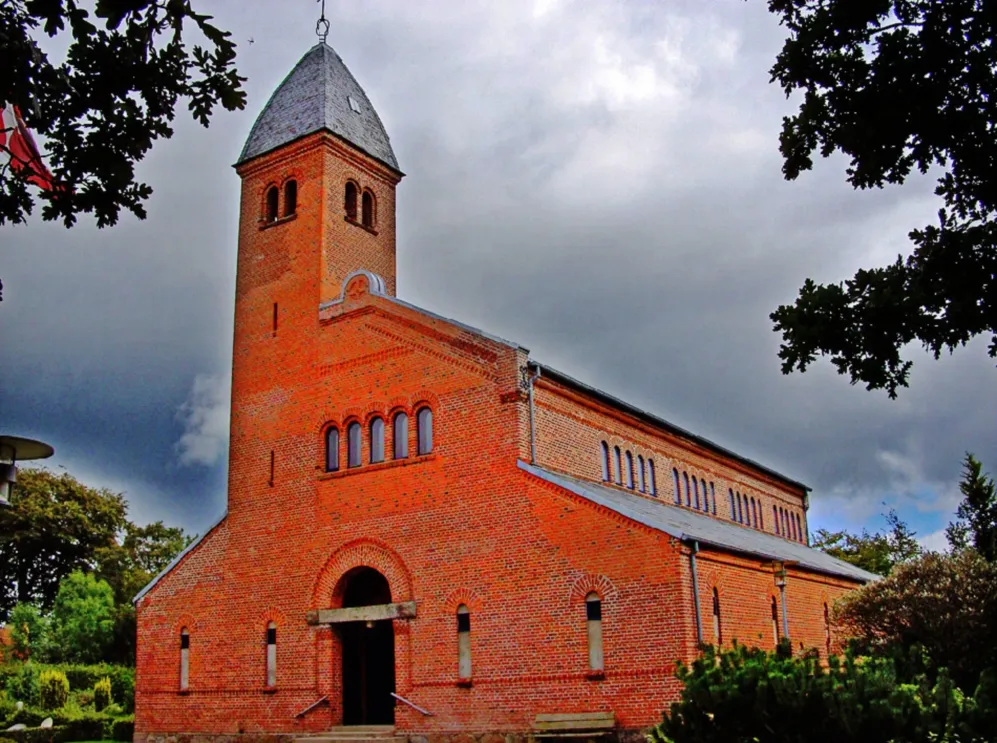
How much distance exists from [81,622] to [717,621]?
1474 inches

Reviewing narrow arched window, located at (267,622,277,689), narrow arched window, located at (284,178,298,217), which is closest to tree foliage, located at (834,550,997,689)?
narrow arched window, located at (267,622,277,689)

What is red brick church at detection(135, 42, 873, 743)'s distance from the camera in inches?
851

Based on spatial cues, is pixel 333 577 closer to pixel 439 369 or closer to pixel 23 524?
pixel 439 369

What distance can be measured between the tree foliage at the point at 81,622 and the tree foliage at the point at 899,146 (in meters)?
45.6

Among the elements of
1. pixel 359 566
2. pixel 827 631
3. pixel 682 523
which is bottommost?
pixel 827 631

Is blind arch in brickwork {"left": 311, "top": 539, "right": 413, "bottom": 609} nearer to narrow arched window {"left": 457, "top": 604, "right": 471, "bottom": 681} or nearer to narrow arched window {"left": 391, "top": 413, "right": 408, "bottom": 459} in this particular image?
narrow arched window {"left": 457, "top": 604, "right": 471, "bottom": 681}

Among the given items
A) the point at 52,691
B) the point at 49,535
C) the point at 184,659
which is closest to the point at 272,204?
the point at 184,659

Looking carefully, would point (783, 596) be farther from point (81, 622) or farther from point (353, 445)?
point (81, 622)

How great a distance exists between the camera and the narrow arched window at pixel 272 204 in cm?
3019

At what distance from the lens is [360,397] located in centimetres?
2650

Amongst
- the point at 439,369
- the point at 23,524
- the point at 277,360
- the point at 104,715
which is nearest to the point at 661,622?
the point at 439,369

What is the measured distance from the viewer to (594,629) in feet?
70.5

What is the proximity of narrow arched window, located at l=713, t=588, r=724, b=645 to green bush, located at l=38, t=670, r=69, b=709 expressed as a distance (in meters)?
28.1

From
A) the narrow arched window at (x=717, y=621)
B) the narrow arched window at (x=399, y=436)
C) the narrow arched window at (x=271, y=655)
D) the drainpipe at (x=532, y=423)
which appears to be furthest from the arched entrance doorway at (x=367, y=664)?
the narrow arched window at (x=717, y=621)
